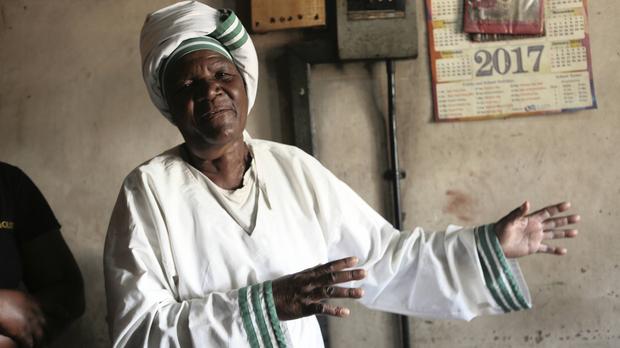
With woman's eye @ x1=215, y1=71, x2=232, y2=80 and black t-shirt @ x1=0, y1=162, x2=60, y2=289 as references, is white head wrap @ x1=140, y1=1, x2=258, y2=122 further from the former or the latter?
black t-shirt @ x1=0, y1=162, x2=60, y2=289

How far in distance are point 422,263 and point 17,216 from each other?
1.15 meters

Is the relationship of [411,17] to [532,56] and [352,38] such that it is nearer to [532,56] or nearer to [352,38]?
[352,38]

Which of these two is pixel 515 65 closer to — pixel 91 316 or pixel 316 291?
pixel 316 291

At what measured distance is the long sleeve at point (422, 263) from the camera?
1440 millimetres

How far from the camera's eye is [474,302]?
1.48 metres

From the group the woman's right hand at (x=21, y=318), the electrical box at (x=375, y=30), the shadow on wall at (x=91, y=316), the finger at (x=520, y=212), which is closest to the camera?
the finger at (x=520, y=212)

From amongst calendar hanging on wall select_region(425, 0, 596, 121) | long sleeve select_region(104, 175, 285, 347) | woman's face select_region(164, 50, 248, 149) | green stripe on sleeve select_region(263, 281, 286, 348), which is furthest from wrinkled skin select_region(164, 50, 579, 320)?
calendar hanging on wall select_region(425, 0, 596, 121)

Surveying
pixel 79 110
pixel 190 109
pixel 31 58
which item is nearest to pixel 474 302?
pixel 190 109

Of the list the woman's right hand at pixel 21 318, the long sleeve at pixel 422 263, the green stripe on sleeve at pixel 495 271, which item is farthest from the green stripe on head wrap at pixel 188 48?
the green stripe on sleeve at pixel 495 271

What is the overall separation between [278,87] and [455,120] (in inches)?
23.7

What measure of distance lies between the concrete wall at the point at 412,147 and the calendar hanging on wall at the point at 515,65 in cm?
5

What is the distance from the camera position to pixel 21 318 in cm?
153

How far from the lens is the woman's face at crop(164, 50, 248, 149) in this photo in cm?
140

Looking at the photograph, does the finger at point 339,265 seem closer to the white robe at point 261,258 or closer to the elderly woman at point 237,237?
the elderly woman at point 237,237
